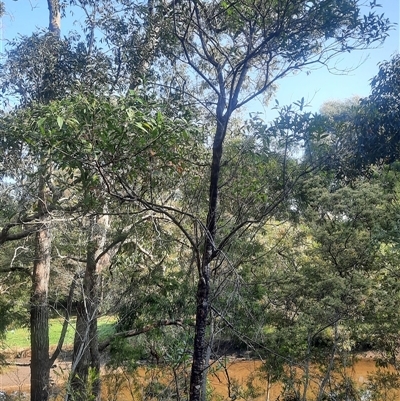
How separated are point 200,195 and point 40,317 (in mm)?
3486

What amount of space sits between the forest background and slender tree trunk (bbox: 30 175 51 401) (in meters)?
0.02

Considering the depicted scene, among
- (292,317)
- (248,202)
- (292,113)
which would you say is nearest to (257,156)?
(248,202)

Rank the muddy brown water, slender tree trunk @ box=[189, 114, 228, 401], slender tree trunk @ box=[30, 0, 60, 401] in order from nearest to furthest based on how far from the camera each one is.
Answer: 1. slender tree trunk @ box=[189, 114, 228, 401]
2. slender tree trunk @ box=[30, 0, 60, 401]
3. the muddy brown water

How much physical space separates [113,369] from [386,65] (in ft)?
15.7

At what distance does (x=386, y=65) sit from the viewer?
4.16m

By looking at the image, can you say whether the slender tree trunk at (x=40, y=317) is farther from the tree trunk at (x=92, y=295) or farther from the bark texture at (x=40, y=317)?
the tree trunk at (x=92, y=295)

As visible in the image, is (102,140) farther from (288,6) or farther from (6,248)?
(6,248)

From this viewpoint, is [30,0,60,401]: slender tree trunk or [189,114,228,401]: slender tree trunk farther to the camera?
[30,0,60,401]: slender tree trunk

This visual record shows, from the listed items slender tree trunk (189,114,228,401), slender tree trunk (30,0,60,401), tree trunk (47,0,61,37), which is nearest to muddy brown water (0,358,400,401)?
slender tree trunk (30,0,60,401)

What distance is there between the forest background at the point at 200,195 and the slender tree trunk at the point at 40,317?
0.07ft

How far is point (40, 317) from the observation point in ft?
17.7

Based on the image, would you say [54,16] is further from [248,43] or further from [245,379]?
[245,379]

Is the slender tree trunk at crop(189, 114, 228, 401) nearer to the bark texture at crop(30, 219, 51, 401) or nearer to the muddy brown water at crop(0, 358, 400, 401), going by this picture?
the muddy brown water at crop(0, 358, 400, 401)

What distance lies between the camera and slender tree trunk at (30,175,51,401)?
206 inches
